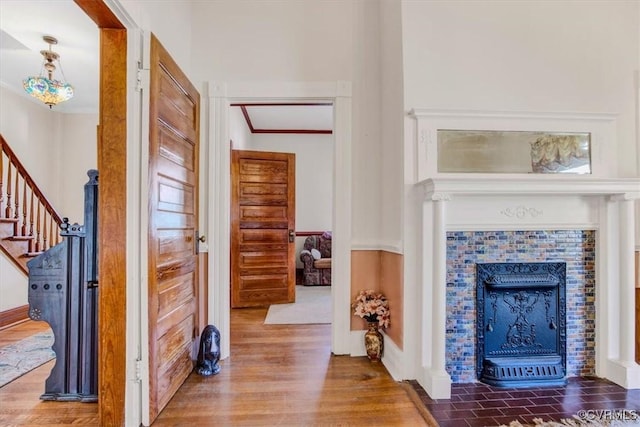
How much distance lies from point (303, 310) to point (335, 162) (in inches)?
87.7

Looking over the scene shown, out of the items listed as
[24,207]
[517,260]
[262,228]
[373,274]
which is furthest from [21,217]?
[517,260]

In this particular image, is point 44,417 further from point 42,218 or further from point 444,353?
point 42,218

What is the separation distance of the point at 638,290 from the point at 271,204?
386 cm

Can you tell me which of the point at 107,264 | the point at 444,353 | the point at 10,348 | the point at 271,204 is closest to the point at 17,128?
the point at 10,348

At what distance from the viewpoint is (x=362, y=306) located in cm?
271

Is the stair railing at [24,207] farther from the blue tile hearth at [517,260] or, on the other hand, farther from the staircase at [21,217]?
the blue tile hearth at [517,260]

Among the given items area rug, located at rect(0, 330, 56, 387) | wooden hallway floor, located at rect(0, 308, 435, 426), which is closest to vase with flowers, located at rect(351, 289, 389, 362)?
wooden hallway floor, located at rect(0, 308, 435, 426)

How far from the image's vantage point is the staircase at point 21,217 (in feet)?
12.0

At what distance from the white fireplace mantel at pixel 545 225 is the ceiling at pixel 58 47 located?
1463 millimetres

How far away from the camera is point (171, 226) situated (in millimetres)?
2131

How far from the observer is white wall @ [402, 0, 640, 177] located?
2.38 meters

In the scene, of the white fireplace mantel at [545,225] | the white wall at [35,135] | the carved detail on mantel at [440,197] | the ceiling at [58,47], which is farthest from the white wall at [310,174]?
the carved detail on mantel at [440,197]

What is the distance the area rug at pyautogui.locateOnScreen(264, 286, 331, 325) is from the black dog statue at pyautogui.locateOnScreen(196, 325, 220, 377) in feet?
4.18

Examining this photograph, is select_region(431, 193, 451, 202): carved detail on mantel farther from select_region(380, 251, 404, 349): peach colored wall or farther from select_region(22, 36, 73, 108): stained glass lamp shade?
select_region(22, 36, 73, 108): stained glass lamp shade
